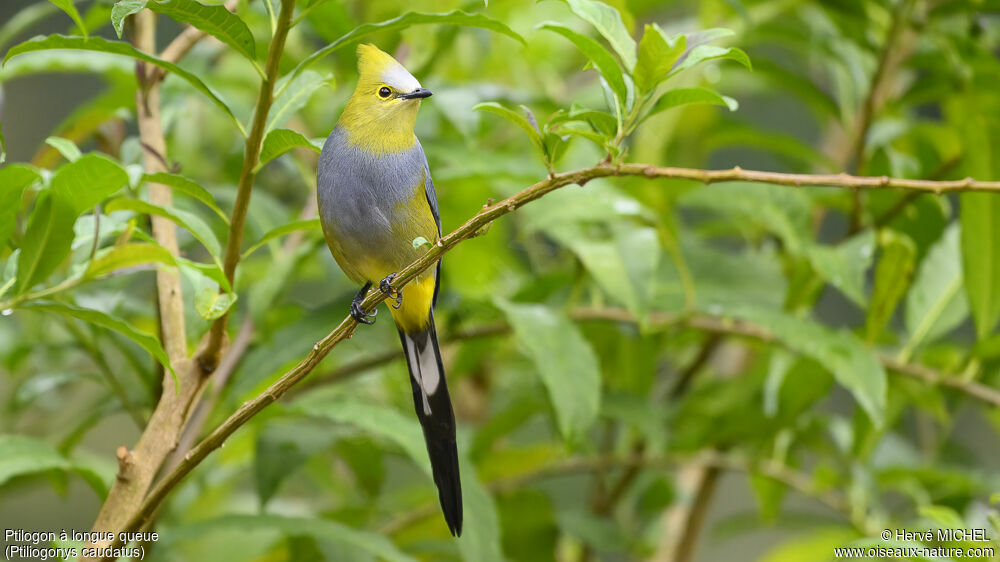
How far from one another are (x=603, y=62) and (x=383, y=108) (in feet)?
1.65

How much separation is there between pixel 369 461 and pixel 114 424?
229 cm

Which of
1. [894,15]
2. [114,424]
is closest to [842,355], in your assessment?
[894,15]

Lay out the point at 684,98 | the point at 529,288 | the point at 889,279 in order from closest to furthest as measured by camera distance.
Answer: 1. the point at 684,98
2. the point at 889,279
3. the point at 529,288

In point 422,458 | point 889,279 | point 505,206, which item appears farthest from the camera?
point 889,279

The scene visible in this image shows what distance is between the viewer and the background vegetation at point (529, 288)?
1320 mm

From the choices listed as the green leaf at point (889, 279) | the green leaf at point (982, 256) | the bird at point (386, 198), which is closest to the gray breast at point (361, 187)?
the bird at point (386, 198)

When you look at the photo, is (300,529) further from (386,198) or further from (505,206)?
(505,206)

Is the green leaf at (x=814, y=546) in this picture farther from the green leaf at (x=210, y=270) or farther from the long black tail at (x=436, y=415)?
the green leaf at (x=210, y=270)

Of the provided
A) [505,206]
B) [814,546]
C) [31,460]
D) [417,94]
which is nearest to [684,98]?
[505,206]

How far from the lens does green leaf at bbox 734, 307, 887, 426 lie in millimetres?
1847

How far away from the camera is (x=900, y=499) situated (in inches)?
134

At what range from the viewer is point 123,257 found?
1228mm

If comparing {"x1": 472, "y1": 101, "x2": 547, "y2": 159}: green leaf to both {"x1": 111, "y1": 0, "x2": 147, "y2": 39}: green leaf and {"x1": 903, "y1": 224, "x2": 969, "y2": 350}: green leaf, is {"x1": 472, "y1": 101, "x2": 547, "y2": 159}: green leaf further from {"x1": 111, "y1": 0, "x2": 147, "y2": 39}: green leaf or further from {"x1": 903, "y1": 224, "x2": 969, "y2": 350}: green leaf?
{"x1": 903, "y1": 224, "x2": 969, "y2": 350}: green leaf

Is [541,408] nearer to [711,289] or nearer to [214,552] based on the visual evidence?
[711,289]
